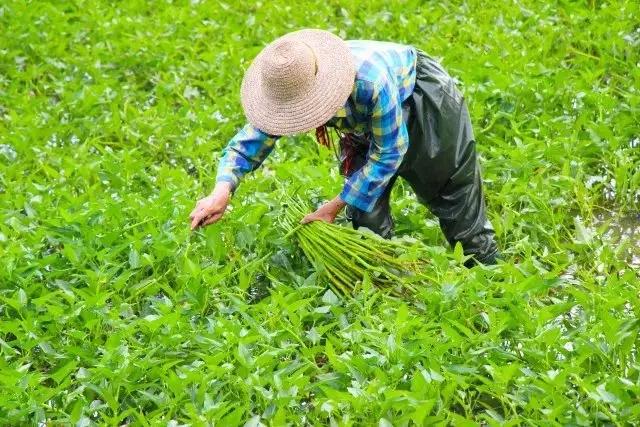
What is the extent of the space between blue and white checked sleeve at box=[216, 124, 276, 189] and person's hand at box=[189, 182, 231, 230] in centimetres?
4

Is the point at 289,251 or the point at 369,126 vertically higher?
the point at 369,126

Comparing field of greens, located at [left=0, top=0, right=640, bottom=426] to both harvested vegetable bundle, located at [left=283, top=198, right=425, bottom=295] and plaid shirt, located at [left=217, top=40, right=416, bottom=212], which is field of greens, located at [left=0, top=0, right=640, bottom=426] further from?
plaid shirt, located at [left=217, top=40, right=416, bottom=212]

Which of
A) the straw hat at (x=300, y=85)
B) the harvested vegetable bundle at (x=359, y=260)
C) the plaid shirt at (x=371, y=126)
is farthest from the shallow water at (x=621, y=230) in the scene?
the straw hat at (x=300, y=85)

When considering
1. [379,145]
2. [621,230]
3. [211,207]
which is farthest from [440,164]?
[621,230]

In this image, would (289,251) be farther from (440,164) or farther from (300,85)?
(300,85)

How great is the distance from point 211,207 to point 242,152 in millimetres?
226

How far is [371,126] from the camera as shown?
11.1 ft

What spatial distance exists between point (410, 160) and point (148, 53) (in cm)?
257

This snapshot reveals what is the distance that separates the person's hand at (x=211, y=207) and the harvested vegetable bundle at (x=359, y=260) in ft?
1.08

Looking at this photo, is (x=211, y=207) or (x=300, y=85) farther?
(x=211, y=207)

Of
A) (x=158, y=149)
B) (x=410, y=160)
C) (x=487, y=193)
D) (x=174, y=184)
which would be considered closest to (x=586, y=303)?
(x=410, y=160)

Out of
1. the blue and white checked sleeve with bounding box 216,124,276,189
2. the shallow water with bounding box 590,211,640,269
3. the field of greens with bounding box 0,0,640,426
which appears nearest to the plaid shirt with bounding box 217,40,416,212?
the blue and white checked sleeve with bounding box 216,124,276,189

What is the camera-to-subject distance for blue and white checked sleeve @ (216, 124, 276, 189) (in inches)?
136

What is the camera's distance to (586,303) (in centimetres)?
320
